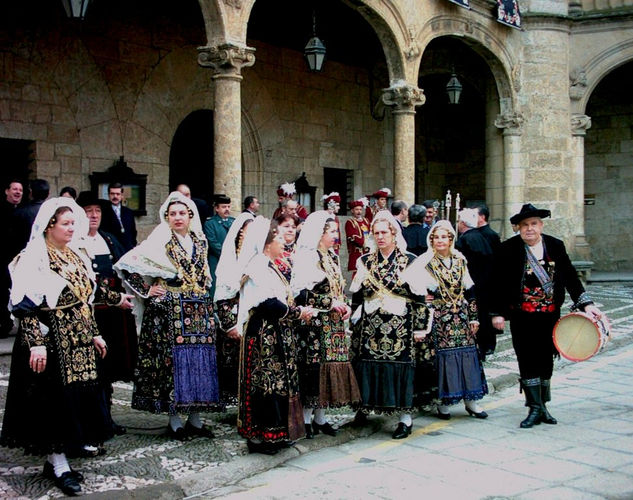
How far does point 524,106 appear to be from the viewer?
1742 centimetres

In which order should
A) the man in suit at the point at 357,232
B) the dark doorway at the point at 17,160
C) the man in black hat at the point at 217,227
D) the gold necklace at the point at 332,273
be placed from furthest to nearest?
1. the man in suit at the point at 357,232
2. the dark doorway at the point at 17,160
3. the man in black hat at the point at 217,227
4. the gold necklace at the point at 332,273

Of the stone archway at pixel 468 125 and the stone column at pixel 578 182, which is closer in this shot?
the stone archway at pixel 468 125

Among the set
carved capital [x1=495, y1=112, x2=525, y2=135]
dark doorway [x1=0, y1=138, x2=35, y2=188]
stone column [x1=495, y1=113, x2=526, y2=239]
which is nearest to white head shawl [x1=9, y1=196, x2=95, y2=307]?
dark doorway [x1=0, y1=138, x2=35, y2=188]

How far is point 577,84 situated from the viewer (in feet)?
59.1

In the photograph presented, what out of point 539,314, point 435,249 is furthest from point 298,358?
point 539,314

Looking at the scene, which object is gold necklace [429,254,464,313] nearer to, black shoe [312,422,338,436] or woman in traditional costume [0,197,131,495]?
black shoe [312,422,338,436]

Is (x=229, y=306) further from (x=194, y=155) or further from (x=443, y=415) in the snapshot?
(x=194, y=155)

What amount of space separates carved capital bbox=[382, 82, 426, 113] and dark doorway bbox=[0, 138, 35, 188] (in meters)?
5.94

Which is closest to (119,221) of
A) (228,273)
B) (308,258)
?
(228,273)

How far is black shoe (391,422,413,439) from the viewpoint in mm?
5938

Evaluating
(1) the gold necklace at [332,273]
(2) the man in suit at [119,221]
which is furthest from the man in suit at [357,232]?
(1) the gold necklace at [332,273]

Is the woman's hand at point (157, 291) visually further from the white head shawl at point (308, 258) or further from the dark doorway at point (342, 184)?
the dark doorway at point (342, 184)

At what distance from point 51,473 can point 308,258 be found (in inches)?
88.0

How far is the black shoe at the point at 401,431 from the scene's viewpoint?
19.5 ft
